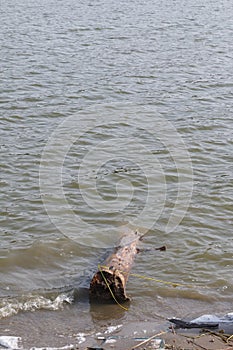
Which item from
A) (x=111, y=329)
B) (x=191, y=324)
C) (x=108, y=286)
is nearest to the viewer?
(x=191, y=324)

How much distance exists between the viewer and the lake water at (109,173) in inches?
312

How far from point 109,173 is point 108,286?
3940 mm

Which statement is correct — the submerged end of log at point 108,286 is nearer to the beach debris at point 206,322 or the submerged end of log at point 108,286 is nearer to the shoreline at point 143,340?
the shoreline at point 143,340

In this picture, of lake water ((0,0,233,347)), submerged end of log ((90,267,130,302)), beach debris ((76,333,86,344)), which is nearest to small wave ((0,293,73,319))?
lake water ((0,0,233,347))

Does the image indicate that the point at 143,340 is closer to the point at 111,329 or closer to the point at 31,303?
the point at 111,329

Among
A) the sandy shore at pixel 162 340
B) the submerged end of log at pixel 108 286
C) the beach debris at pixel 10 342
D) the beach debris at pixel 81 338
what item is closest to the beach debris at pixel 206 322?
the sandy shore at pixel 162 340

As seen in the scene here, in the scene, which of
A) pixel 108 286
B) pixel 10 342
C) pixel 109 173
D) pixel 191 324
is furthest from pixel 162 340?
pixel 109 173

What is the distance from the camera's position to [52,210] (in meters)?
10.0

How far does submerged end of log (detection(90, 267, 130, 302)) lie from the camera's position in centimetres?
758

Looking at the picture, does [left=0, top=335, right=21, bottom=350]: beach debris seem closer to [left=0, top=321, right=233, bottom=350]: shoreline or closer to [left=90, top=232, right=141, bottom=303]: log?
[left=0, top=321, right=233, bottom=350]: shoreline

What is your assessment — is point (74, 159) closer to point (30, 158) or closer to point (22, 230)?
point (30, 158)

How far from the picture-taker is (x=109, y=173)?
11266 mm

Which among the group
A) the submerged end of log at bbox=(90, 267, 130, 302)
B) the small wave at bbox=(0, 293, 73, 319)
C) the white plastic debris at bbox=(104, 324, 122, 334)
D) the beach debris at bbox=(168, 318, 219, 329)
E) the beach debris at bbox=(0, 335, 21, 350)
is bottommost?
the white plastic debris at bbox=(104, 324, 122, 334)

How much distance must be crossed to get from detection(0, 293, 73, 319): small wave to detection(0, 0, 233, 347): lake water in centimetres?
2
